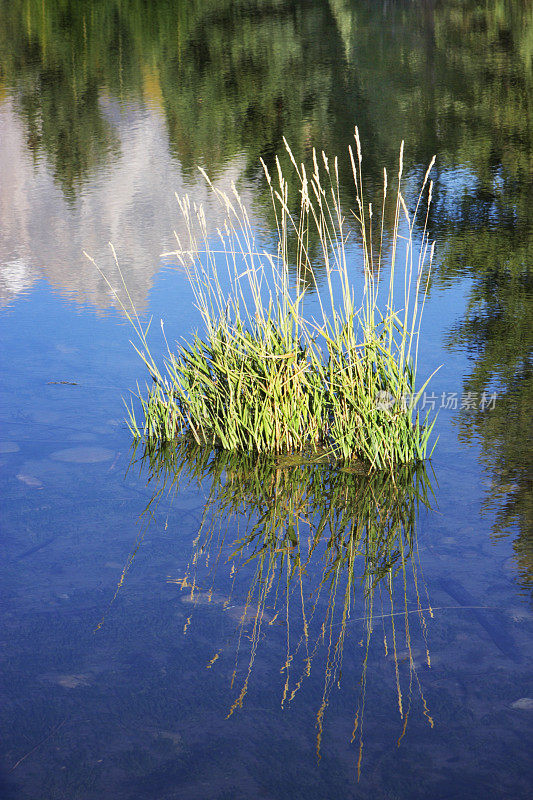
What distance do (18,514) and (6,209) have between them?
21.8 ft

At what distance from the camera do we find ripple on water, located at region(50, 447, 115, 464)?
15.2 ft

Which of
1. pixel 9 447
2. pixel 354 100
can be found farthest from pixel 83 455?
pixel 354 100

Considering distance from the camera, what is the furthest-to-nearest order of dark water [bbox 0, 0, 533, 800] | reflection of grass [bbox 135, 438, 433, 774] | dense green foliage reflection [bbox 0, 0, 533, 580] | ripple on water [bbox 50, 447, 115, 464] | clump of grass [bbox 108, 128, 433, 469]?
dense green foliage reflection [bbox 0, 0, 533, 580], ripple on water [bbox 50, 447, 115, 464], clump of grass [bbox 108, 128, 433, 469], reflection of grass [bbox 135, 438, 433, 774], dark water [bbox 0, 0, 533, 800]

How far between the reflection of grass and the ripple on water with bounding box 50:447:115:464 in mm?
214

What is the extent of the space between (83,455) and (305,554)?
1.48 m

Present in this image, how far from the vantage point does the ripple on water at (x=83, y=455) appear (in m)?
4.64

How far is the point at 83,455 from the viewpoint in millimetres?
4695

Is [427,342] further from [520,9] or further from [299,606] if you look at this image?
[520,9]

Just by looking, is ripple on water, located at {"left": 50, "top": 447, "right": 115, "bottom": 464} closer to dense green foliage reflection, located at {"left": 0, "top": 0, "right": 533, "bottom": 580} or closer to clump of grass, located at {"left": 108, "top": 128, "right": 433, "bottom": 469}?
clump of grass, located at {"left": 108, "top": 128, "right": 433, "bottom": 469}

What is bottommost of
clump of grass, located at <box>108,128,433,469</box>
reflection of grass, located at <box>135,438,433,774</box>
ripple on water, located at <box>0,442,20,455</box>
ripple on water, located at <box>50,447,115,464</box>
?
reflection of grass, located at <box>135,438,433,774</box>

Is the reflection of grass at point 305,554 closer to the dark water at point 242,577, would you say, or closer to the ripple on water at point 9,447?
the dark water at point 242,577

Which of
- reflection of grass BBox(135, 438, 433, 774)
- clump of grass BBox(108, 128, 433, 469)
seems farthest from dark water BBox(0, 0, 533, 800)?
clump of grass BBox(108, 128, 433, 469)

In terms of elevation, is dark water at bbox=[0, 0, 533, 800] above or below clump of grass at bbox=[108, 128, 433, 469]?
below

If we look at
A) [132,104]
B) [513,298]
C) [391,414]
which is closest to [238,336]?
[391,414]
